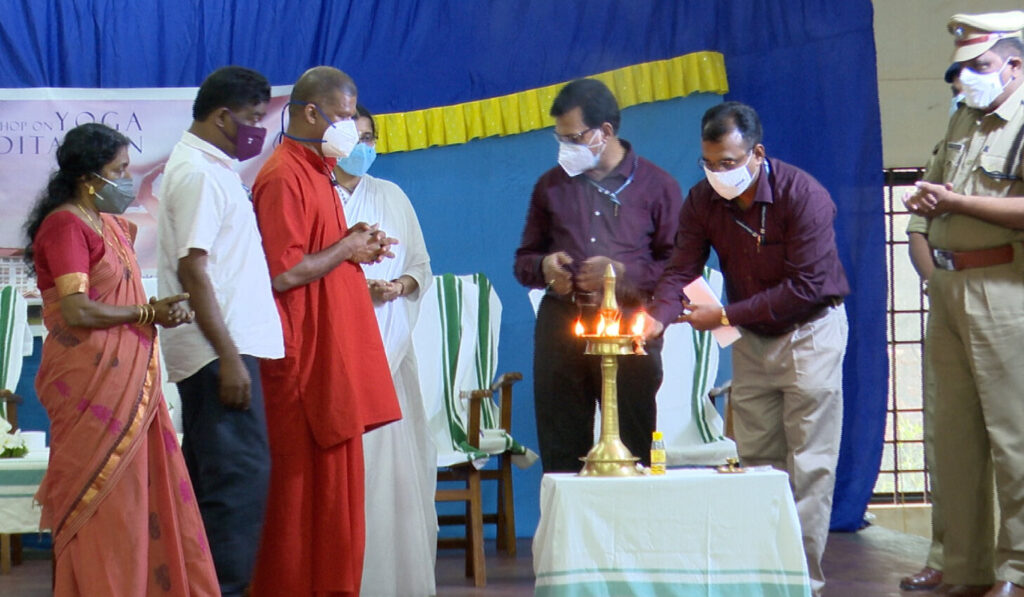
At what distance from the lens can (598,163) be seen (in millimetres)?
4293

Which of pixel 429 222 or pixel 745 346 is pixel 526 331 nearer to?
pixel 429 222

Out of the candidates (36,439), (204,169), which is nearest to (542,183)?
(204,169)

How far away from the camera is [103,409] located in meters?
3.32

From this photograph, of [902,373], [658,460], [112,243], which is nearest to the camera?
[658,460]

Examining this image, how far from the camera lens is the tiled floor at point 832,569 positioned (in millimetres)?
4668

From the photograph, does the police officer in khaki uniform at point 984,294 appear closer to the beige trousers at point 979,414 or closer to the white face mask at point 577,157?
the beige trousers at point 979,414

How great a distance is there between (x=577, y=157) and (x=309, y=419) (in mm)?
1271

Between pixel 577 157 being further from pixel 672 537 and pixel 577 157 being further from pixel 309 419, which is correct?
pixel 672 537

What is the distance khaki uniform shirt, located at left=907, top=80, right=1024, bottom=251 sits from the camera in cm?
→ 400

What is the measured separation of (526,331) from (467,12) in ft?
5.47

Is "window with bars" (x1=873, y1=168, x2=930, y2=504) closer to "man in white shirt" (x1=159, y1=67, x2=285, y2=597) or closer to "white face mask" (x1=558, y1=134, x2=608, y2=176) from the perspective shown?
"white face mask" (x1=558, y1=134, x2=608, y2=176)

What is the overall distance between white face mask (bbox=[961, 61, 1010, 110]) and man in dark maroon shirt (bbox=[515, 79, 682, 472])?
1005 mm

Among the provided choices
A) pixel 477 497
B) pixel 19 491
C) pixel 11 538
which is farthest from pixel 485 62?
pixel 11 538

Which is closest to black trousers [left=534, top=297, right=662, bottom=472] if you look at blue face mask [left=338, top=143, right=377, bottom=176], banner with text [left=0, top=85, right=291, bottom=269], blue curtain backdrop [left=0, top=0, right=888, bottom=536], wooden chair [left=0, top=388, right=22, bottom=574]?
blue face mask [left=338, top=143, right=377, bottom=176]
